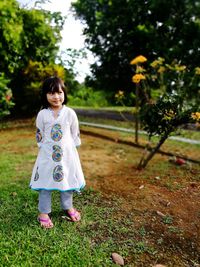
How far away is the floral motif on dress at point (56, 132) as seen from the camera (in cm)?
329

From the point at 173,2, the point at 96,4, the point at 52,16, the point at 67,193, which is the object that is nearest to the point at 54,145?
the point at 67,193

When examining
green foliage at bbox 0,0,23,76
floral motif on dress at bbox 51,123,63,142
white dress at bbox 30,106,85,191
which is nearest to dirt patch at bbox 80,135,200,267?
white dress at bbox 30,106,85,191

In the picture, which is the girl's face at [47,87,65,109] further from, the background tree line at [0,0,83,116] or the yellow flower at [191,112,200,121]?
the background tree line at [0,0,83,116]

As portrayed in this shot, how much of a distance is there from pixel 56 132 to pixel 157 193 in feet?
5.14

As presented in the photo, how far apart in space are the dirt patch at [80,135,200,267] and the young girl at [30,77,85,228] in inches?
30.4

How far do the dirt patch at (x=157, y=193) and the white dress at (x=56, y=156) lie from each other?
75cm

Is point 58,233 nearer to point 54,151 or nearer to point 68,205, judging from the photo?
point 68,205

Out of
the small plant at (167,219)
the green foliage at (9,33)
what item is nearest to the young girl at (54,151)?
the small plant at (167,219)

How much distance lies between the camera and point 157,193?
4.21 metres

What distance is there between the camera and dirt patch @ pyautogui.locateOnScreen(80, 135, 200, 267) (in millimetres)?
3121

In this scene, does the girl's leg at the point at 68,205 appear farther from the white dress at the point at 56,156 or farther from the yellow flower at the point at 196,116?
the yellow flower at the point at 196,116

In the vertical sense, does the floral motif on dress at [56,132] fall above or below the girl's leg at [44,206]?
above

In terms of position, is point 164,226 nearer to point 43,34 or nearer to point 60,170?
point 60,170

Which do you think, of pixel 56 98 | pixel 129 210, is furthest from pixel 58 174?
pixel 129 210
